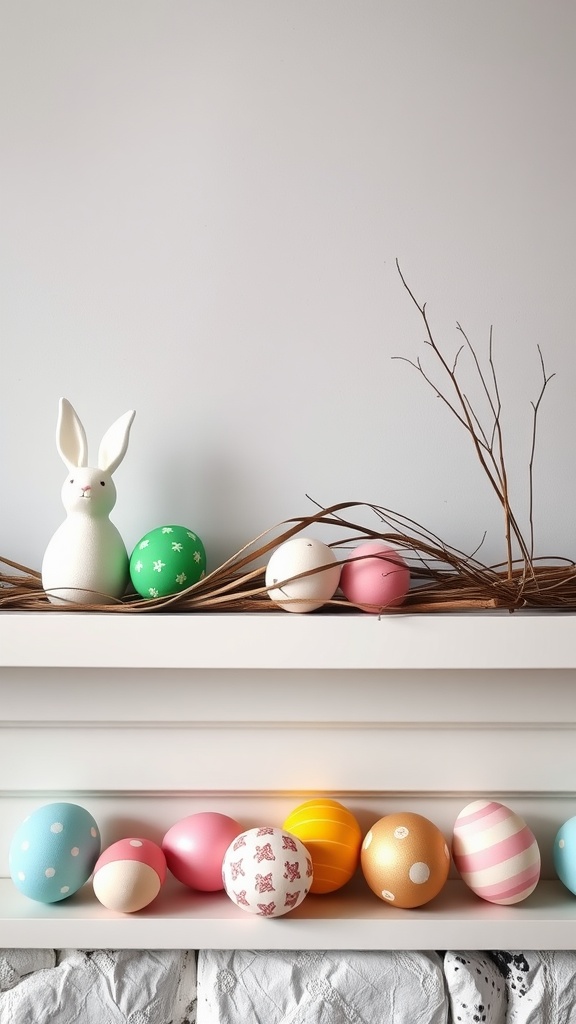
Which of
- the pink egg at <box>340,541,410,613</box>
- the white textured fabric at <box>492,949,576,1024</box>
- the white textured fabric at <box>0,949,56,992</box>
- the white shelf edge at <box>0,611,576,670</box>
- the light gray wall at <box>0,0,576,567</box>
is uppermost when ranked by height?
the light gray wall at <box>0,0,576,567</box>

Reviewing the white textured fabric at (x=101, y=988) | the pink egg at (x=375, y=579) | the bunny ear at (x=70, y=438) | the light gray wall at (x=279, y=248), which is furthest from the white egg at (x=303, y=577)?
the white textured fabric at (x=101, y=988)

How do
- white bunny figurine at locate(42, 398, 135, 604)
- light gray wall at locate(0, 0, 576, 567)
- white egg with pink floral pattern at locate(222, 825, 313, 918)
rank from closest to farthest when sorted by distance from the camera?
white egg with pink floral pattern at locate(222, 825, 313, 918) < white bunny figurine at locate(42, 398, 135, 604) < light gray wall at locate(0, 0, 576, 567)

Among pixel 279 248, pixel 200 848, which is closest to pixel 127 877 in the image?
pixel 200 848

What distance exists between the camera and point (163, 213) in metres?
1.15

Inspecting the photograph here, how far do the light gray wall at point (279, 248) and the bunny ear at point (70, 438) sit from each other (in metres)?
0.09

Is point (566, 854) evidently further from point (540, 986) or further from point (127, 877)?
point (127, 877)

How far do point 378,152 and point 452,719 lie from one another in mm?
804

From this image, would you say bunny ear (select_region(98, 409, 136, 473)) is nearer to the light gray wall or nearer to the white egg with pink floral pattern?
the light gray wall

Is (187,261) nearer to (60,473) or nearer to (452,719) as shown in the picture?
(60,473)

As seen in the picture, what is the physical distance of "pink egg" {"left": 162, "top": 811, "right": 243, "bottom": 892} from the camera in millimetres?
911

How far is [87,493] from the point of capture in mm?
990

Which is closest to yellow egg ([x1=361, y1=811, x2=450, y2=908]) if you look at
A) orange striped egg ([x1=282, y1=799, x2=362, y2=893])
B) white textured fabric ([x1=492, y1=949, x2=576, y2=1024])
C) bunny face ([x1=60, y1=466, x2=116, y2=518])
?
orange striped egg ([x1=282, y1=799, x2=362, y2=893])

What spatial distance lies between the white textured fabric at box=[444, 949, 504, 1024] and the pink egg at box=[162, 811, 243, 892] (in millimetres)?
278

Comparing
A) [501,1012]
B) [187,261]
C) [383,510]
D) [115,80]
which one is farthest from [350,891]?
[115,80]
